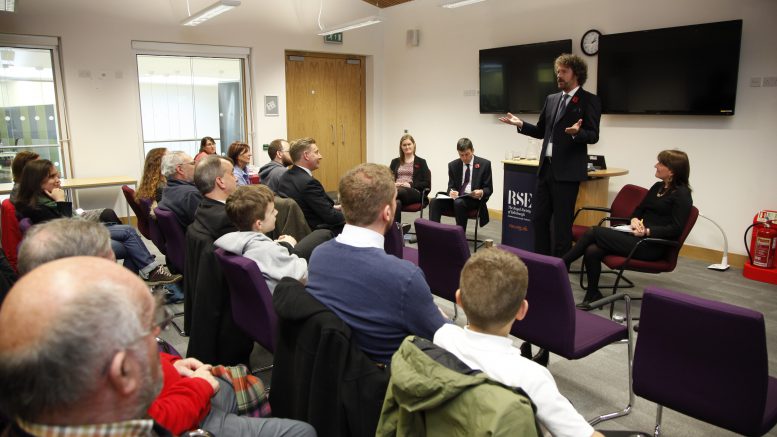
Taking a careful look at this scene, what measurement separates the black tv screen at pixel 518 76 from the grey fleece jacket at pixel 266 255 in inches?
204

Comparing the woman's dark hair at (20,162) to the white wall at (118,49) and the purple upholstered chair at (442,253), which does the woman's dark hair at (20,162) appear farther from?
the purple upholstered chair at (442,253)

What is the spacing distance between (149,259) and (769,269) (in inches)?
211

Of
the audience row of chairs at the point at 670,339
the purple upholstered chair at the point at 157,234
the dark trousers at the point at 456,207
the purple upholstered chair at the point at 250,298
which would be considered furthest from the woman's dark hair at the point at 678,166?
the purple upholstered chair at the point at 157,234

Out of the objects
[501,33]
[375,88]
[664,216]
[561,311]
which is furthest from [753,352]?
[375,88]

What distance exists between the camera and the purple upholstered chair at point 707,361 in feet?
5.97

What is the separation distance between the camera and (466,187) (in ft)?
20.1

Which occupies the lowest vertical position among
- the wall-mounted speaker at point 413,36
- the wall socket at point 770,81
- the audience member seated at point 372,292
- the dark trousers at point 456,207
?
the dark trousers at point 456,207

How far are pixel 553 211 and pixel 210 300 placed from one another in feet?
10.1

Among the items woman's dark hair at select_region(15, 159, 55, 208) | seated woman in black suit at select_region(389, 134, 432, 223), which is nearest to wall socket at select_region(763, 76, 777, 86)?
seated woman in black suit at select_region(389, 134, 432, 223)

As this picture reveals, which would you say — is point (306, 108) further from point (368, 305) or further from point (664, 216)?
point (368, 305)

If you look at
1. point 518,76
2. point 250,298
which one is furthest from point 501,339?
point 518,76

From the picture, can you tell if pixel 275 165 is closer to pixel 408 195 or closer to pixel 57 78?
pixel 408 195

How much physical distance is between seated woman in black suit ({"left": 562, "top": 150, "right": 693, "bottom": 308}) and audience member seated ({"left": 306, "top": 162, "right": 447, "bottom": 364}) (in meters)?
2.74

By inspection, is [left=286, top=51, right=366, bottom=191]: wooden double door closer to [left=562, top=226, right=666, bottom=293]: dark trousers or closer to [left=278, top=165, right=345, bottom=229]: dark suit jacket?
[left=278, top=165, right=345, bottom=229]: dark suit jacket
